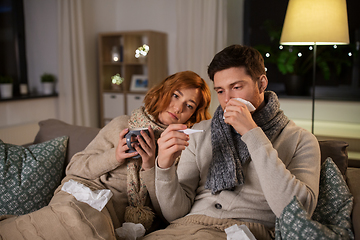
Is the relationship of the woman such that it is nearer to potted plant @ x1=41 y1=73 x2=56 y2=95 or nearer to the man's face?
the man's face

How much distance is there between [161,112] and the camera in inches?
66.1

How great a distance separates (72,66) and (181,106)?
3032 millimetres

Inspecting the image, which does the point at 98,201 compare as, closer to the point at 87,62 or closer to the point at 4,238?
the point at 4,238

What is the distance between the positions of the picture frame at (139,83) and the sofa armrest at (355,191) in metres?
3.15

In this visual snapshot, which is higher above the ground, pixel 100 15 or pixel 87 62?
pixel 100 15

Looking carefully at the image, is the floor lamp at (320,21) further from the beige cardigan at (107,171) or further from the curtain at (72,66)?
the curtain at (72,66)

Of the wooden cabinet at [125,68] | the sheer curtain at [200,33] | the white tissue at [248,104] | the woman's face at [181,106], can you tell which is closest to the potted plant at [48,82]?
the wooden cabinet at [125,68]

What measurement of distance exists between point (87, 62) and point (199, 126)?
331cm

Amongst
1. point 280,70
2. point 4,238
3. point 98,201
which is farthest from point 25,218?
point 280,70

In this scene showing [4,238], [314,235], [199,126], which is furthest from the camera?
[199,126]

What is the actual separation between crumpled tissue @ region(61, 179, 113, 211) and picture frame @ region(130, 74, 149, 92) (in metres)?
2.95

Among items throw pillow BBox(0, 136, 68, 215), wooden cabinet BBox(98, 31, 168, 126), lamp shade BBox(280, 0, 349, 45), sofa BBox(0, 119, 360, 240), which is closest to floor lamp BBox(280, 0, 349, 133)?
lamp shade BBox(280, 0, 349, 45)

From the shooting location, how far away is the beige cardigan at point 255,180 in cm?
111

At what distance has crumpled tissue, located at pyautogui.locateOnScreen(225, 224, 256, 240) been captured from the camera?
1.13 metres
